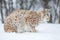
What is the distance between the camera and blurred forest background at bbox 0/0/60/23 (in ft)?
4.36

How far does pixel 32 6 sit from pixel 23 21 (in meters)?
0.47

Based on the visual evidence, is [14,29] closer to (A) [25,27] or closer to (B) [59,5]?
(A) [25,27]

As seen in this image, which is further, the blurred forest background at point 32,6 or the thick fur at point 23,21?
the blurred forest background at point 32,6

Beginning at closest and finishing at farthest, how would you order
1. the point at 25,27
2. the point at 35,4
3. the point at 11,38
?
1. the point at 11,38
2. the point at 25,27
3. the point at 35,4

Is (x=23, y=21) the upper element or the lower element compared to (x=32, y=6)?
lower

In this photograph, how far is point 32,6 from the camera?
1330mm

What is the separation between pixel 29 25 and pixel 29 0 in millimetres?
521

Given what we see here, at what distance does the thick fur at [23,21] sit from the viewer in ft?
2.90

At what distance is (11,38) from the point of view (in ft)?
2.40

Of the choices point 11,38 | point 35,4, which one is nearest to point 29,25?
point 11,38

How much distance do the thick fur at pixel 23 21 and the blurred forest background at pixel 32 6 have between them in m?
0.40

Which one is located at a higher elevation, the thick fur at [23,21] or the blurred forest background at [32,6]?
the blurred forest background at [32,6]

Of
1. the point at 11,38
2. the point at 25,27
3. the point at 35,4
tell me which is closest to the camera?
the point at 11,38

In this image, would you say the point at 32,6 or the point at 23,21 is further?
the point at 32,6
